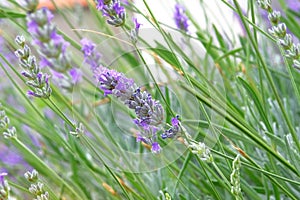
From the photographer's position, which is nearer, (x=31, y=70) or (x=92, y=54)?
(x=31, y=70)

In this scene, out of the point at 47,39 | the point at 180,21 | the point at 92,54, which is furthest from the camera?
the point at 180,21

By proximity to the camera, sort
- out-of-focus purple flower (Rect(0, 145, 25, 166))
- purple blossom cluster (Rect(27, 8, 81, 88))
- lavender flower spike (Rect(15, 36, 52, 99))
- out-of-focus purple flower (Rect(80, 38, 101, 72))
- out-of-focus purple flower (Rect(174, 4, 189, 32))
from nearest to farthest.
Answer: purple blossom cluster (Rect(27, 8, 81, 88))
lavender flower spike (Rect(15, 36, 52, 99))
out-of-focus purple flower (Rect(80, 38, 101, 72))
out-of-focus purple flower (Rect(174, 4, 189, 32))
out-of-focus purple flower (Rect(0, 145, 25, 166))

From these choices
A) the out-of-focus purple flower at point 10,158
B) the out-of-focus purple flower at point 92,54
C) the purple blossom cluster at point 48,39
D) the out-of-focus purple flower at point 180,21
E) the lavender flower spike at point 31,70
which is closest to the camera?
the purple blossom cluster at point 48,39

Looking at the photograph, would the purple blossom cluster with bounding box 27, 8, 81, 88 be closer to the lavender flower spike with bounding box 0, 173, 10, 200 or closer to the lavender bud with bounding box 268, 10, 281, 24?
the lavender flower spike with bounding box 0, 173, 10, 200

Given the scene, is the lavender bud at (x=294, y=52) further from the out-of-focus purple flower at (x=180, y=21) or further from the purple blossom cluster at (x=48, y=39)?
the out-of-focus purple flower at (x=180, y=21)

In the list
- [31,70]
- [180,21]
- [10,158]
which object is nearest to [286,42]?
[31,70]

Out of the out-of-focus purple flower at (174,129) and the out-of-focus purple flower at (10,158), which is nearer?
the out-of-focus purple flower at (174,129)

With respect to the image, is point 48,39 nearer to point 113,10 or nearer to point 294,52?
point 113,10

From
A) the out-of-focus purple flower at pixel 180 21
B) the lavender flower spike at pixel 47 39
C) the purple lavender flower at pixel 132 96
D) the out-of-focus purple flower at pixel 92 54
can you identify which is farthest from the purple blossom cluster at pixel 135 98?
the out-of-focus purple flower at pixel 180 21

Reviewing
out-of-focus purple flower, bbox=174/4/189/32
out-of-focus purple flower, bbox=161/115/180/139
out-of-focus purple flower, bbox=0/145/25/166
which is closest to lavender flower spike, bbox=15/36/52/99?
out-of-focus purple flower, bbox=161/115/180/139
